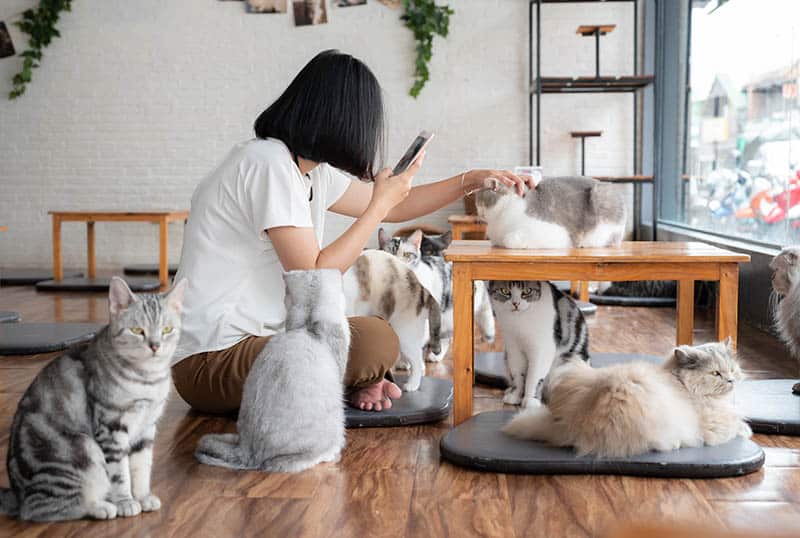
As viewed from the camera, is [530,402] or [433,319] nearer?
[530,402]

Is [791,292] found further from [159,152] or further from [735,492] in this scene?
[159,152]

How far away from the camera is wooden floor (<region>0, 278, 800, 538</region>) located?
1801 millimetres

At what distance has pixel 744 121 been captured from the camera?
15.7ft

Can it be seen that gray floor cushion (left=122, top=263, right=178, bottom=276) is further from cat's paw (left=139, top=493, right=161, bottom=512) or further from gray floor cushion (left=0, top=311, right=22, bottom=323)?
cat's paw (left=139, top=493, right=161, bottom=512)

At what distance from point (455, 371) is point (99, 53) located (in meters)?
6.21

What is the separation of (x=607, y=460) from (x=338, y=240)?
2.83 ft

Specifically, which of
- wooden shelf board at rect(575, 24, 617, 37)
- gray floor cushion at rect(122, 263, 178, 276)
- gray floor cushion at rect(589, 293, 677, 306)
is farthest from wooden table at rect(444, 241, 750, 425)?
gray floor cushion at rect(122, 263, 178, 276)

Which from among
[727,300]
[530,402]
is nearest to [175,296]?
[530,402]

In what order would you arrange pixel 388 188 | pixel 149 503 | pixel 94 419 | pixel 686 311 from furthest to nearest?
pixel 686 311 → pixel 388 188 → pixel 149 503 → pixel 94 419

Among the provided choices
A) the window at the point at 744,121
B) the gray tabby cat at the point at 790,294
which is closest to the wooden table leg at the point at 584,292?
the window at the point at 744,121

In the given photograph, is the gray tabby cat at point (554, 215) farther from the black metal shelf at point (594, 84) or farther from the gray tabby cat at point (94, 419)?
the black metal shelf at point (594, 84)

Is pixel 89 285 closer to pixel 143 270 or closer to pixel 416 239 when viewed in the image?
pixel 143 270

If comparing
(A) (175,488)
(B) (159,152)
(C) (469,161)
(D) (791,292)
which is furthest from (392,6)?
(A) (175,488)

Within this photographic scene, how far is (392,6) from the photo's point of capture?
24.2ft
